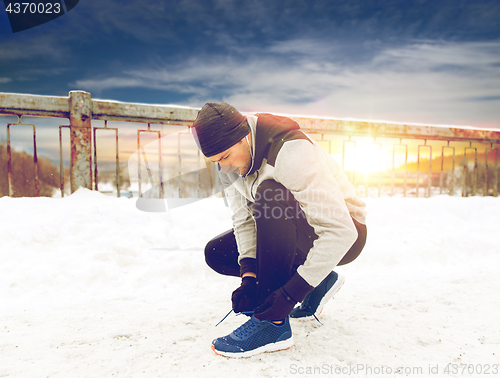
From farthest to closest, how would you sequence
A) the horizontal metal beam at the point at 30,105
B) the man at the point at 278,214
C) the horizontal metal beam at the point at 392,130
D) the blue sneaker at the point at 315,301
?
the horizontal metal beam at the point at 392,130, the horizontal metal beam at the point at 30,105, the blue sneaker at the point at 315,301, the man at the point at 278,214

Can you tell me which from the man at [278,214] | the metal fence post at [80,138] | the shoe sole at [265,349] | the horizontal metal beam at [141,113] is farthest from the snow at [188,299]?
the horizontal metal beam at [141,113]

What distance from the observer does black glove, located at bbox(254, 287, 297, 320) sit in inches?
51.8

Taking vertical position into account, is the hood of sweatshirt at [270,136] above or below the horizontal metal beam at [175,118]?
below

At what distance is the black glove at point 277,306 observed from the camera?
1314mm

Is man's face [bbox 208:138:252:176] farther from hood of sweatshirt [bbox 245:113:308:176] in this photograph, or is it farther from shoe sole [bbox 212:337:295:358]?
shoe sole [bbox 212:337:295:358]

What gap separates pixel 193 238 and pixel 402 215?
2.65 m

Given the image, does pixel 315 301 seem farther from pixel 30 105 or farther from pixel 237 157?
pixel 30 105

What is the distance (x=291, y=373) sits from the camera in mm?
1218

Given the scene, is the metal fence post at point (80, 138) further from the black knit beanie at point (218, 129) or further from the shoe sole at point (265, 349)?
the shoe sole at point (265, 349)

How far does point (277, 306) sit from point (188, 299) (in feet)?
2.98

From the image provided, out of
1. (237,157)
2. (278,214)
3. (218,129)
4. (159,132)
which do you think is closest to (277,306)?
(278,214)

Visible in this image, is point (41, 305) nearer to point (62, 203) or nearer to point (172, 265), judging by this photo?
point (172, 265)

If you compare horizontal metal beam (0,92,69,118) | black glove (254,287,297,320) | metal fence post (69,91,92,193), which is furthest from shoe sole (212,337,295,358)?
horizontal metal beam (0,92,69,118)

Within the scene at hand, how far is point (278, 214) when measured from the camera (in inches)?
56.4
